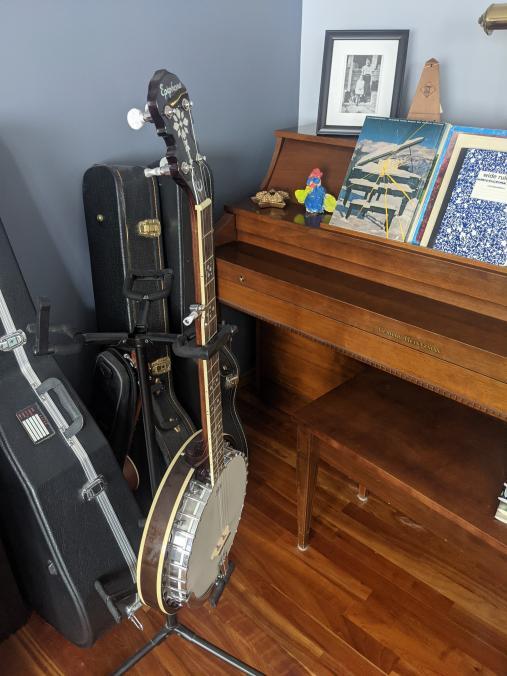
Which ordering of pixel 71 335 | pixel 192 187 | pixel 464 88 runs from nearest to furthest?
pixel 192 187, pixel 71 335, pixel 464 88

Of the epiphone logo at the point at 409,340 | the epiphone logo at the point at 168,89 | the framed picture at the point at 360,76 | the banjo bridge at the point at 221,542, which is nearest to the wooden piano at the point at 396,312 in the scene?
the epiphone logo at the point at 409,340

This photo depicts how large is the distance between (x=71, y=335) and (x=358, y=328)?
68 cm

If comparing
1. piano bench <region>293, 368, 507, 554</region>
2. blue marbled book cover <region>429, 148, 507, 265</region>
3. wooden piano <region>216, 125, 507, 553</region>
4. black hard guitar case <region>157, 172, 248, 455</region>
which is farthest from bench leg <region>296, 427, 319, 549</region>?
blue marbled book cover <region>429, 148, 507, 265</region>

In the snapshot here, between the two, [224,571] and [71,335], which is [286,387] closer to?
[224,571]

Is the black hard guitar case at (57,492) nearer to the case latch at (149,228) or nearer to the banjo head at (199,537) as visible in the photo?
the banjo head at (199,537)

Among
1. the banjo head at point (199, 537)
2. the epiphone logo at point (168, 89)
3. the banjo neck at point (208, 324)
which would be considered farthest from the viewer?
the banjo head at point (199, 537)

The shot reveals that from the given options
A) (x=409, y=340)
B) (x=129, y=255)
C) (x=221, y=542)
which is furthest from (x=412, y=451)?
(x=129, y=255)

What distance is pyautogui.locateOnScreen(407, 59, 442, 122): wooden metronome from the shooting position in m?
1.34

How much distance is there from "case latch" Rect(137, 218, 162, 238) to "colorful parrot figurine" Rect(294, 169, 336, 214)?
0.47 m

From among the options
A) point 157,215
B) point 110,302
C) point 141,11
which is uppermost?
point 141,11

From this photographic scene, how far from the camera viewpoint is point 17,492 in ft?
3.75

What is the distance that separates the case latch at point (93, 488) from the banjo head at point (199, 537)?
24 cm

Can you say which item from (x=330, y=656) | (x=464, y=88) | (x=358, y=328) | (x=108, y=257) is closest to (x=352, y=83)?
(x=464, y=88)

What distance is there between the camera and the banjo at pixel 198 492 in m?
0.92
